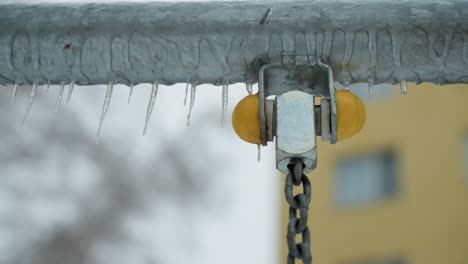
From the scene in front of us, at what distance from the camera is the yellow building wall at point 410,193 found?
15.0 m

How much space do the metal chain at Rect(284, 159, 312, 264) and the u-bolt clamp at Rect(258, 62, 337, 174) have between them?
5cm

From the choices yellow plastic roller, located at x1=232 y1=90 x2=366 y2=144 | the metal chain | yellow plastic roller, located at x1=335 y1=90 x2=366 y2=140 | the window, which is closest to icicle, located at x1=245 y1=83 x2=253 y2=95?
yellow plastic roller, located at x1=232 y1=90 x2=366 y2=144

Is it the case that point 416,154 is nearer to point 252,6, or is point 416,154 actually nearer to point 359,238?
point 359,238

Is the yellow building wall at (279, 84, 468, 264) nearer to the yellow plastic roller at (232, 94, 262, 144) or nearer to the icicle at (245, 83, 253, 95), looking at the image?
the icicle at (245, 83, 253, 95)

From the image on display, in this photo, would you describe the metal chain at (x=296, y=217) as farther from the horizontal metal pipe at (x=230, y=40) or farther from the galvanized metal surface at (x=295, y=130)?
the horizontal metal pipe at (x=230, y=40)

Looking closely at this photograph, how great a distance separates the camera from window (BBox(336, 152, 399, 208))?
1583 centimetres

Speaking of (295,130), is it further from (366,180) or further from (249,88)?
(366,180)

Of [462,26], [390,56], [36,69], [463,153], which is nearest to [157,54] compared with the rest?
[36,69]

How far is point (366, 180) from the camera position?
15828mm

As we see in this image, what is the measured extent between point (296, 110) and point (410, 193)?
517 inches

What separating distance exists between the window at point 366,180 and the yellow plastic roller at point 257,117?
13116 millimetres

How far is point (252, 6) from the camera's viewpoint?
3.05 m

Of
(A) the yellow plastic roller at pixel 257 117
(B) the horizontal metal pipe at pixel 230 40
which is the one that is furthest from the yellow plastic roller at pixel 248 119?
(B) the horizontal metal pipe at pixel 230 40

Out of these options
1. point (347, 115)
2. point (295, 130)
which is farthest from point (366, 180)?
point (295, 130)
